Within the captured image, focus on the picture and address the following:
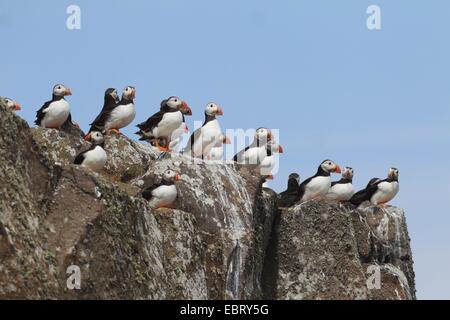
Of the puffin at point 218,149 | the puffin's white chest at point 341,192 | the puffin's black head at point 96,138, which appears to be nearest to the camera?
the puffin's black head at point 96,138

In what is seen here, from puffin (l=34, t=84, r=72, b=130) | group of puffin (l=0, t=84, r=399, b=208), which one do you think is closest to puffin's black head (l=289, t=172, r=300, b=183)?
group of puffin (l=0, t=84, r=399, b=208)

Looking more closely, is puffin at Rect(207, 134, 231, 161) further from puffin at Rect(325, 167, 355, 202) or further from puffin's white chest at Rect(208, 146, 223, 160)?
puffin at Rect(325, 167, 355, 202)

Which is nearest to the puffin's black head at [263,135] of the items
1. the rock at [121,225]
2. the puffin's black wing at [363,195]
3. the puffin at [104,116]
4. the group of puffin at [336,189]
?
the group of puffin at [336,189]

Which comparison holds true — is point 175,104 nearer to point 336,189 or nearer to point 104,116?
point 104,116

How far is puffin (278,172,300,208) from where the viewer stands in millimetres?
21859

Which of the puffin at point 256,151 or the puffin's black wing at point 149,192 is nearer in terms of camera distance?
the puffin's black wing at point 149,192

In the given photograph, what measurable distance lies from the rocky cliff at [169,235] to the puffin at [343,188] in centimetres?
60

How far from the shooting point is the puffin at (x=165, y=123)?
20.9 metres

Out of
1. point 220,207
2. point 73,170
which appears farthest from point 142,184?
point 73,170

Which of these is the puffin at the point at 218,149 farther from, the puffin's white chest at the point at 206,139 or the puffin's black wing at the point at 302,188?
the puffin's black wing at the point at 302,188

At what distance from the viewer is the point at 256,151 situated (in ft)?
71.9
